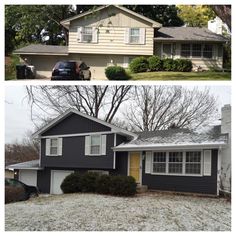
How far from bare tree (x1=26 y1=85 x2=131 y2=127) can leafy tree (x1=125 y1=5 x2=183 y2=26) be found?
1.71 m

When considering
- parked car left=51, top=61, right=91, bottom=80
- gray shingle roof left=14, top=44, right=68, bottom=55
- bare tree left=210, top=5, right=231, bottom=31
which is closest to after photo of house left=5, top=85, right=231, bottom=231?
parked car left=51, top=61, right=91, bottom=80

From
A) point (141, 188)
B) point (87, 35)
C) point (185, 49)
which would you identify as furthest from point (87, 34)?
point (141, 188)

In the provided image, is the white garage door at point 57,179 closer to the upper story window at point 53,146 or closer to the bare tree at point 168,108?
the upper story window at point 53,146

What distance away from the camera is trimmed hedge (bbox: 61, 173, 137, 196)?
34.0ft

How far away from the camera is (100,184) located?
10.5m

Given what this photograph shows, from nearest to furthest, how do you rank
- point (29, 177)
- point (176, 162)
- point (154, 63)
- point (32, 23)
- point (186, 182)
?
point (32, 23) → point (154, 63) → point (186, 182) → point (176, 162) → point (29, 177)

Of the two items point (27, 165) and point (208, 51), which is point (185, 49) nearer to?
point (208, 51)

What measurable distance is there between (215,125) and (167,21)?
2609 mm

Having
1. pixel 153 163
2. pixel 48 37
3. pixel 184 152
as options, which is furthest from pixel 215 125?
pixel 48 37

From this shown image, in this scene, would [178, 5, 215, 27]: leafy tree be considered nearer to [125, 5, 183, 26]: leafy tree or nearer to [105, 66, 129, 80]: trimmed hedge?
[125, 5, 183, 26]: leafy tree

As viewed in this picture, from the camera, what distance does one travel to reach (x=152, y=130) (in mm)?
10695

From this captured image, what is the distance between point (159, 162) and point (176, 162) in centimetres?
39

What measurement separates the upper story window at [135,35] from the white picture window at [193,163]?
9.13 ft

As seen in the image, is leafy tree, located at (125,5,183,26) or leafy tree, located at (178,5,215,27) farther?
leafy tree, located at (178,5,215,27)
